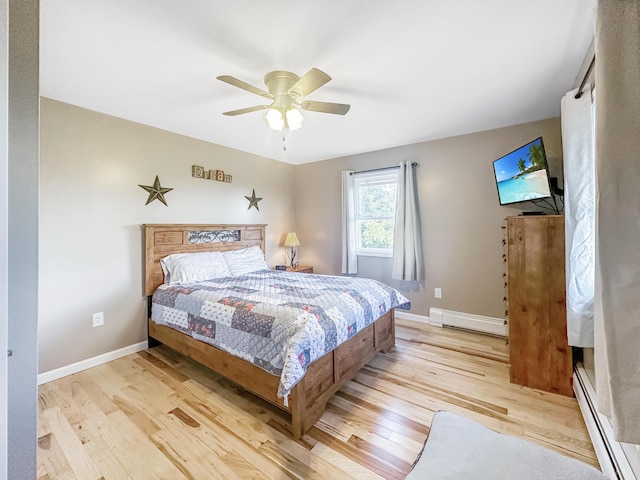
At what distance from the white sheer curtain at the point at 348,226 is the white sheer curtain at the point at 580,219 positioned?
2548 mm

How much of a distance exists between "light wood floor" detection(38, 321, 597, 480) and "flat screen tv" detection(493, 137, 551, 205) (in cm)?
160

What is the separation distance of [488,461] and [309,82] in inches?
79.3

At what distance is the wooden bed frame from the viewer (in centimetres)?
168

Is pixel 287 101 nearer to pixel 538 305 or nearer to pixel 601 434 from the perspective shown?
pixel 538 305

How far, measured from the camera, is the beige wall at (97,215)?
2.24 metres

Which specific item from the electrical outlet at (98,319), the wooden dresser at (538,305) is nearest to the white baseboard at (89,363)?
the electrical outlet at (98,319)

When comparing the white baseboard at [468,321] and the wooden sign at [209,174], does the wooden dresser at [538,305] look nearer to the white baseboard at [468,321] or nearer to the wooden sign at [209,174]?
the white baseboard at [468,321]

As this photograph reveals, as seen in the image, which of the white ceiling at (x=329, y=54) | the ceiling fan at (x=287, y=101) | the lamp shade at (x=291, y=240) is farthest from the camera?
the lamp shade at (x=291, y=240)

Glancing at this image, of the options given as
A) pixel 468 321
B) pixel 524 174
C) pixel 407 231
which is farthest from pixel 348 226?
pixel 524 174

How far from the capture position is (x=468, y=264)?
10.6 ft

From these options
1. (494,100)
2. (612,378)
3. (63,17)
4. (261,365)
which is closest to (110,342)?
(261,365)

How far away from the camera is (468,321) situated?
10.5ft

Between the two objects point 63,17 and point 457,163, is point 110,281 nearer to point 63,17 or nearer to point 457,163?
point 63,17

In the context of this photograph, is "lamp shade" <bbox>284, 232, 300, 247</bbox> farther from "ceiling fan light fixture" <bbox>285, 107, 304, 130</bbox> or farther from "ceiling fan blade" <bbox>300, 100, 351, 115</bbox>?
"ceiling fan blade" <bbox>300, 100, 351, 115</bbox>
